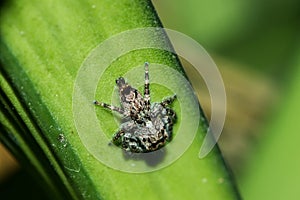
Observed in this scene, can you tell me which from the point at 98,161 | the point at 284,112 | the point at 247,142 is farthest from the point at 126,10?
the point at 247,142

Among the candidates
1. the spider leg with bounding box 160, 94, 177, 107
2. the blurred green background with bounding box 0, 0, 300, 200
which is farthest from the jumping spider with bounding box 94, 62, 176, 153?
the blurred green background with bounding box 0, 0, 300, 200

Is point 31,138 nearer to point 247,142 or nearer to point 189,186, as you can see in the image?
point 189,186

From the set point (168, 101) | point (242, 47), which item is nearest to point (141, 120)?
point (168, 101)

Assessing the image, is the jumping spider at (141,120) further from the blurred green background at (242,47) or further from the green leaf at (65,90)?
the blurred green background at (242,47)

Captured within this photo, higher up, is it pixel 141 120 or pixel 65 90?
pixel 65 90

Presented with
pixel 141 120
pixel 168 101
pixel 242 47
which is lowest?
pixel 242 47

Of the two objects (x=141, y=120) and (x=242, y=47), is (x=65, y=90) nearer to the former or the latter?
(x=141, y=120)

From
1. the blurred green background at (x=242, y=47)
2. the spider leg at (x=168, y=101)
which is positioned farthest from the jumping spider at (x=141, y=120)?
the blurred green background at (x=242, y=47)
